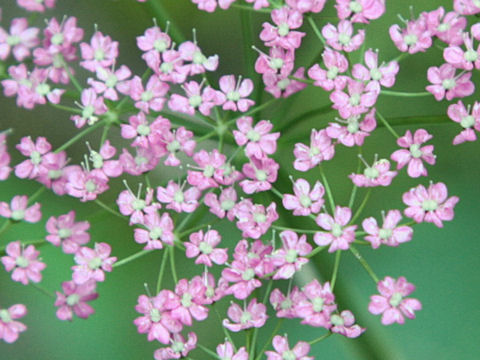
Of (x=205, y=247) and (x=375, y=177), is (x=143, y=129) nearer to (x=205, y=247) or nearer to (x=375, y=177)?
(x=205, y=247)

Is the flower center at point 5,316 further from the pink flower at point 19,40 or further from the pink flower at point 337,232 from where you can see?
the pink flower at point 337,232

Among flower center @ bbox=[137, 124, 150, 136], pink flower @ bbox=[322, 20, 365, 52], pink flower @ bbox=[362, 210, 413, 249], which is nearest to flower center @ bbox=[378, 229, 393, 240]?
pink flower @ bbox=[362, 210, 413, 249]

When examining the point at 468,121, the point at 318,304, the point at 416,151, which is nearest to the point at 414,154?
the point at 416,151

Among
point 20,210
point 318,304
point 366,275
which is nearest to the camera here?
point 318,304

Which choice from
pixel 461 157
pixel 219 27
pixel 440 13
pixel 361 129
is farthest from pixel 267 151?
pixel 219 27

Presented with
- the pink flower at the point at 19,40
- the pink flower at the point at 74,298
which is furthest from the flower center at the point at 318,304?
the pink flower at the point at 19,40
